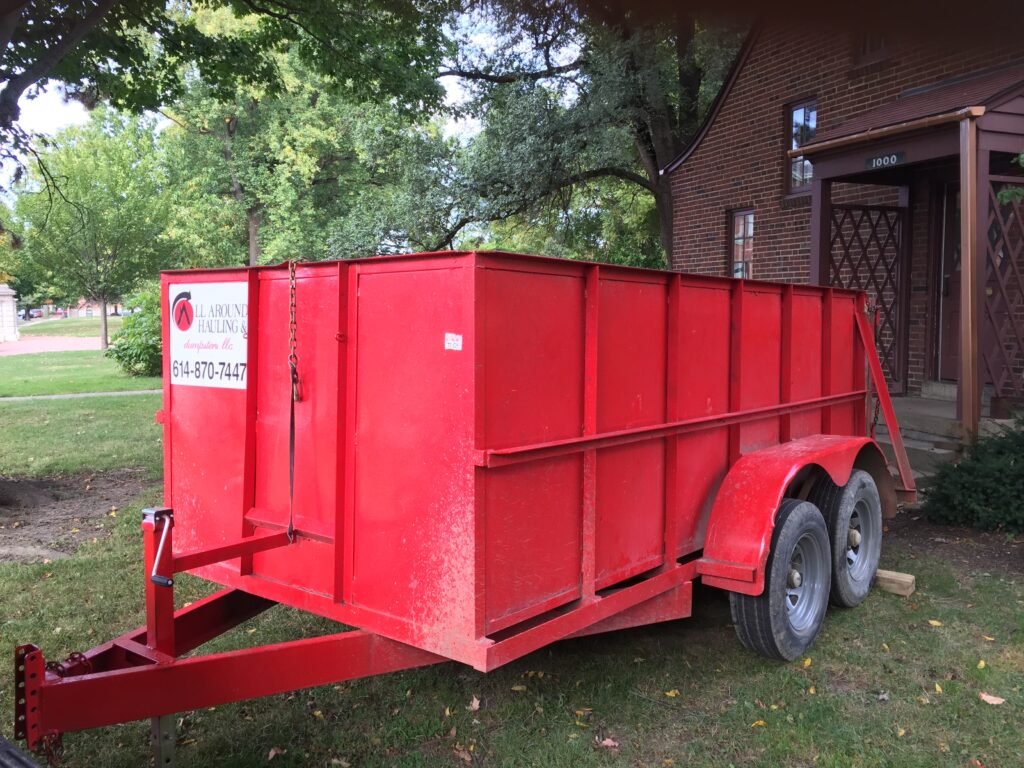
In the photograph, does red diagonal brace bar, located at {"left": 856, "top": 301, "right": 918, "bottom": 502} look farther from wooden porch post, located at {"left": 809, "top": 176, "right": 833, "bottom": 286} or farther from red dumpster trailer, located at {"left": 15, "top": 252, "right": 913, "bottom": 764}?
wooden porch post, located at {"left": 809, "top": 176, "right": 833, "bottom": 286}

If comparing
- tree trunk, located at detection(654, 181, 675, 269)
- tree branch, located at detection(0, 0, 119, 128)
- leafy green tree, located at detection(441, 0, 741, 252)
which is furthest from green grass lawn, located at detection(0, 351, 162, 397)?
tree branch, located at detection(0, 0, 119, 128)

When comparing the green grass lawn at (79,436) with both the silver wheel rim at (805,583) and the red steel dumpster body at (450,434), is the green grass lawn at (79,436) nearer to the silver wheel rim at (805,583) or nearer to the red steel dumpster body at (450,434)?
the red steel dumpster body at (450,434)

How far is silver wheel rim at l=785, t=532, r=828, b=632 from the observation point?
446cm

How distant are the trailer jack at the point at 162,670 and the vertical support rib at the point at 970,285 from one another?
613cm

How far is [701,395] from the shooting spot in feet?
13.9

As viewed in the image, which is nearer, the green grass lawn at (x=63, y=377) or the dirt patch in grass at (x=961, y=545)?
the dirt patch in grass at (x=961, y=545)

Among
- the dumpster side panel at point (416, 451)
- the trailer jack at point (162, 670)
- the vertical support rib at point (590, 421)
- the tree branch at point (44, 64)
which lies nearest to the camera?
the trailer jack at point (162, 670)

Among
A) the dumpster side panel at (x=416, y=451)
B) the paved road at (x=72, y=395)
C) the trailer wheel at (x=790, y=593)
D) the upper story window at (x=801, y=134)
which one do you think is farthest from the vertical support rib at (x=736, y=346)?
the paved road at (x=72, y=395)

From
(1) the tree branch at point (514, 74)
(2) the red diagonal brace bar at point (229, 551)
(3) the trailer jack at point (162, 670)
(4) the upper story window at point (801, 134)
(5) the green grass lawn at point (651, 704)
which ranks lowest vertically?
(5) the green grass lawn at point (651, 704)

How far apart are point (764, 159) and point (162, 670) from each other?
40.0ft

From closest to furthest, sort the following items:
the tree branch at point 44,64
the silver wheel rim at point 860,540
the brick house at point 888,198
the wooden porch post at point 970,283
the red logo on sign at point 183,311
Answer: the red logo on sign at point 183,311 < the silver wheel rim at point 860,540 < the tree branch at point 44,64 < the wooden porch post at point 970,283 < the brick house at point 888,198

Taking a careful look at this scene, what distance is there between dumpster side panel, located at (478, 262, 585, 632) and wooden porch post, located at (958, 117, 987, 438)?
5.52 m

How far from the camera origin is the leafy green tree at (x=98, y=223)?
1106 inches

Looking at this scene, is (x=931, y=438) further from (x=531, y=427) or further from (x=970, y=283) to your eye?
(x=531, y=427)
